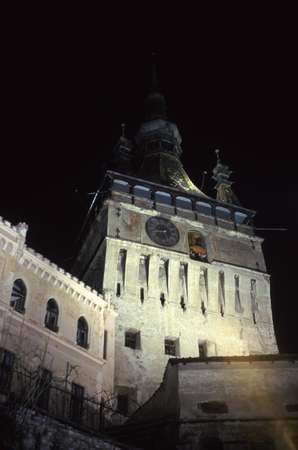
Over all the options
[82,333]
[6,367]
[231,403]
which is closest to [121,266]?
[82,333]

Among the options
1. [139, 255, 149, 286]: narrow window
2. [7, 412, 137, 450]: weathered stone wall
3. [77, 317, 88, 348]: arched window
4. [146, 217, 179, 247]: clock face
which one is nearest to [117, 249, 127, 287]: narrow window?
[139, 255, 149, 286]: narrow window

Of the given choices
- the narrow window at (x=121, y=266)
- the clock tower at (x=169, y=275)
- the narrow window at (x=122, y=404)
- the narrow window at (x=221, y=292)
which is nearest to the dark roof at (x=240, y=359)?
the narrow window at (x=122, y=404)

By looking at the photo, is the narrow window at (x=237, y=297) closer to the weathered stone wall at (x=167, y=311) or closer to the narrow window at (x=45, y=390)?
the weathered stone wall at (x=167, y=311)

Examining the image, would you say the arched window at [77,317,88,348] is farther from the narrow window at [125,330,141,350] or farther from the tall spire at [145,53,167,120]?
the tall spire at [145,53,167,120]

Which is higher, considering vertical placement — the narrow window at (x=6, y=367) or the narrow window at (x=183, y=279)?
the narrow window at (x=183, y=279)

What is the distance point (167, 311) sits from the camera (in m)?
36.5

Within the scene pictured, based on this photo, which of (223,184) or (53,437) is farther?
(223,184)

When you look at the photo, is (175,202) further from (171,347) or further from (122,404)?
(122,404)

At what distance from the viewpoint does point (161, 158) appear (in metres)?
52.1

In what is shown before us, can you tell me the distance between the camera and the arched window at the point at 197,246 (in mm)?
40531

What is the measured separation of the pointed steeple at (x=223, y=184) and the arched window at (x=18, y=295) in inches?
1013

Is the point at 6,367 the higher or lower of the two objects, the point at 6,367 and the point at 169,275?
the lower

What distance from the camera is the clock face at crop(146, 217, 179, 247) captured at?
132ft

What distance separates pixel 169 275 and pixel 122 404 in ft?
33.3
